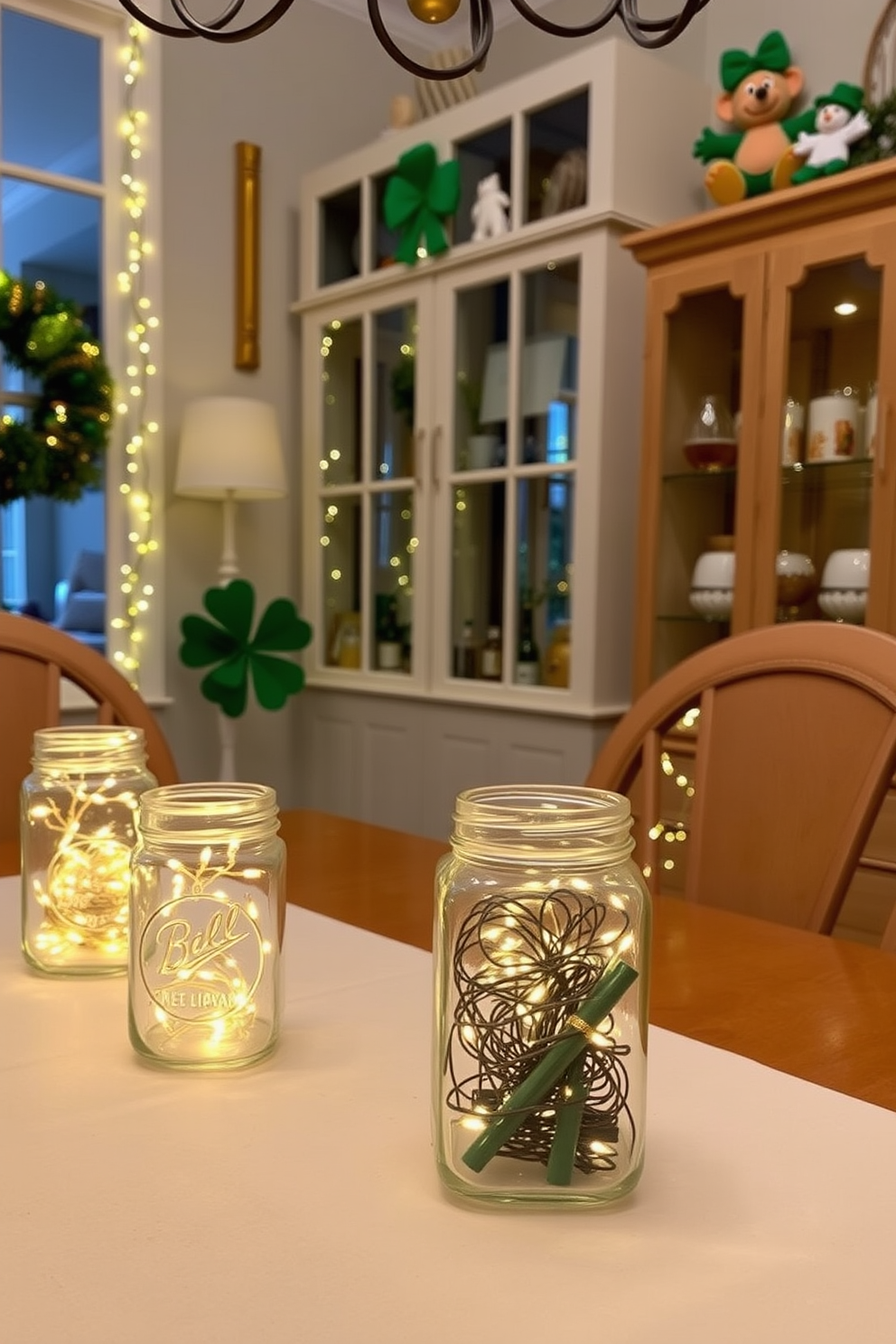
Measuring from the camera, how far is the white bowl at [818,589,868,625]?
2244 mm

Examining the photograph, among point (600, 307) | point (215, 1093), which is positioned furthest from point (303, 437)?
point (215, 1093)

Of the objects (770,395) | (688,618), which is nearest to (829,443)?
(770,395)

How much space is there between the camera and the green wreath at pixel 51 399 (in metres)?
2.91

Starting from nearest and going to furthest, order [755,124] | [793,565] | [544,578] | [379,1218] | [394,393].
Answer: [379,1218] < [793,565] < [755,124] < [544,578] < [394,393]

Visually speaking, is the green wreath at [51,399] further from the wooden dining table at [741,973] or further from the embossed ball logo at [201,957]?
the embossed ball logo at [201,957]

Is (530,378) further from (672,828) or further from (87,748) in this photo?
(87,748)

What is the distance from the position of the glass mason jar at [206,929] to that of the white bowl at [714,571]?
1.98 meters

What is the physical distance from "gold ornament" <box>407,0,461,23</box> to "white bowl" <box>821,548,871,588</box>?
1.51 metres

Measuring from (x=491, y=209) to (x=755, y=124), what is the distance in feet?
2.12

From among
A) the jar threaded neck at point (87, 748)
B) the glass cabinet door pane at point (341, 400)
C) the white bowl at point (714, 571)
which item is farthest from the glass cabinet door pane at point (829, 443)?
the jar threaded neck at point (87, 748)

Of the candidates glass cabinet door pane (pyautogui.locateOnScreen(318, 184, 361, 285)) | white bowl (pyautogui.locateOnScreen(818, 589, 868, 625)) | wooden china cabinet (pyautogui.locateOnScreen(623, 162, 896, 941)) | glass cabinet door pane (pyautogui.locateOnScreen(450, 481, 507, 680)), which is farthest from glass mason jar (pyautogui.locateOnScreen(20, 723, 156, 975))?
glass cabinet door pane (pyautogui.locateOnScreen(318, 184, 361, 285))

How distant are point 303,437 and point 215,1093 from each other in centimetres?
315

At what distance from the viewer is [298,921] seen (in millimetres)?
894

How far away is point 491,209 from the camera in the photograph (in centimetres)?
291
